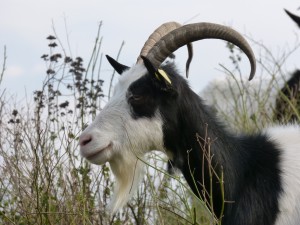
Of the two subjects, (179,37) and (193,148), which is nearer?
(193,148)

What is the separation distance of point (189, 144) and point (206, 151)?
0.12 m

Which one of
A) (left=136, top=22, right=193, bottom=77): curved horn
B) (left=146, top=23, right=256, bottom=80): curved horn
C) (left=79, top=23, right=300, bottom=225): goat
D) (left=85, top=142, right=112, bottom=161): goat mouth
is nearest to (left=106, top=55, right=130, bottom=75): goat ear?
(left=136, top=22, right=193, bottom=77): curved horn

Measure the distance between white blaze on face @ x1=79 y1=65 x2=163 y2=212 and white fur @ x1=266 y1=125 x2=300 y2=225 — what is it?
72cm

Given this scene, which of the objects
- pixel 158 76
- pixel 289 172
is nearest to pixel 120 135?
pixel 158 76

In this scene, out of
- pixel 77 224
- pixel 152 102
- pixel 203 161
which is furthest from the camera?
pixel 77 224

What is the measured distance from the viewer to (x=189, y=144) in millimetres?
4648

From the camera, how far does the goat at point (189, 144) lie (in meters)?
4.54

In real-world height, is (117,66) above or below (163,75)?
above

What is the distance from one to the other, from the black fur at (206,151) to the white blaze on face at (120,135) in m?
0.04

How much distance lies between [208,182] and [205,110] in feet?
1.40

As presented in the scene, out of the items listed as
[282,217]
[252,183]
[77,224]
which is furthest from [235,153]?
[77,224]

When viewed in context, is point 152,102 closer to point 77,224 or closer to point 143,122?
point 143,122

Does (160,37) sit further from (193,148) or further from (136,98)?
(193,148)

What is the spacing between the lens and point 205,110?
4.79m
